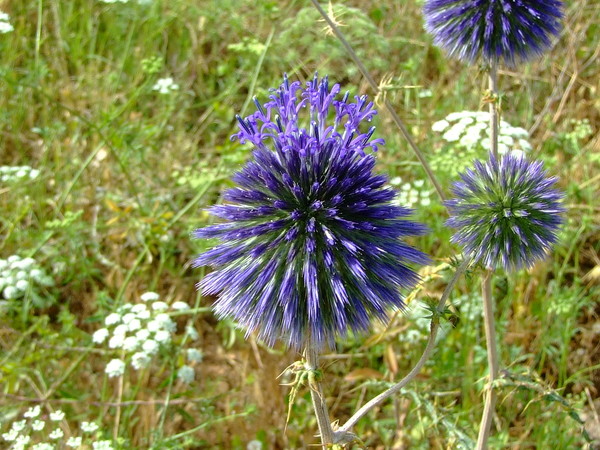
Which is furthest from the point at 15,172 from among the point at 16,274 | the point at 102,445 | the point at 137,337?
the point at 102,445

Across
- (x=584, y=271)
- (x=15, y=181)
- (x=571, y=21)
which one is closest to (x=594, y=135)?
(x=571, y=21)

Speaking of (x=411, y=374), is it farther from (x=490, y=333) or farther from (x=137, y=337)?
(x=137, y=337)

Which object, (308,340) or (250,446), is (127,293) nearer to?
(250,446)

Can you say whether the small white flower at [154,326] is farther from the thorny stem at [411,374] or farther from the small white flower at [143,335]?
the thorny stem at [411,374]

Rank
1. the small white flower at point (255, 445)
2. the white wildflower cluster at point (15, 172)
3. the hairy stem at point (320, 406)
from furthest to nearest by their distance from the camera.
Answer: the white wildflower cluster at point (15, 172) < the small white flower at point (255, 445) < the hairy stem at point (320, 406)

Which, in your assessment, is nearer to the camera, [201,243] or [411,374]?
[411,374]

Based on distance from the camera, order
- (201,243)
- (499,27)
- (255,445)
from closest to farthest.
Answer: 1. (499,27)
2. (255,445)
3. (201,243)

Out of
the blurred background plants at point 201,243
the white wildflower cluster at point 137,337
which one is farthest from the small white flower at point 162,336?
the blurred background plants at point 201,243
